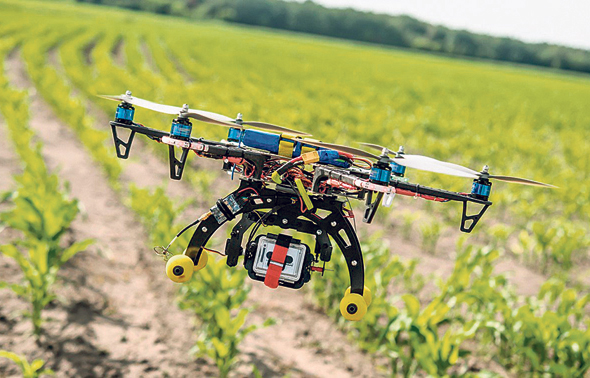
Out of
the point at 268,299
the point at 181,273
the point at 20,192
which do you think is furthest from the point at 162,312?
the point at 181,273

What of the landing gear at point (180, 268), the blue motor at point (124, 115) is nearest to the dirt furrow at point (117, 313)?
the landing gear at point (180, 268)

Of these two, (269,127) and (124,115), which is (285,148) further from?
(124,115)

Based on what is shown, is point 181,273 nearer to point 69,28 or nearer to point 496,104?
point 496,104

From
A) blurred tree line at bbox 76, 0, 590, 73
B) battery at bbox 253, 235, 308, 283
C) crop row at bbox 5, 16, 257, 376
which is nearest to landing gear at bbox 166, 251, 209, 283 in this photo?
battery at bbox 253, 235, 308, 283

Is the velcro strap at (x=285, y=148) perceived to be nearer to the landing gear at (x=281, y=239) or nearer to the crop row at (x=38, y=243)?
the landing gear at (x=281, y=239)

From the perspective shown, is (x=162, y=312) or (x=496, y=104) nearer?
(x=162, y=312)

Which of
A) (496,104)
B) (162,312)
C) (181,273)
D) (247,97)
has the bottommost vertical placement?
(162,312)

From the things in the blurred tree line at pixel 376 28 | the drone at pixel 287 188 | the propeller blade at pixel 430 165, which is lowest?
the drone at pixel 287 188
